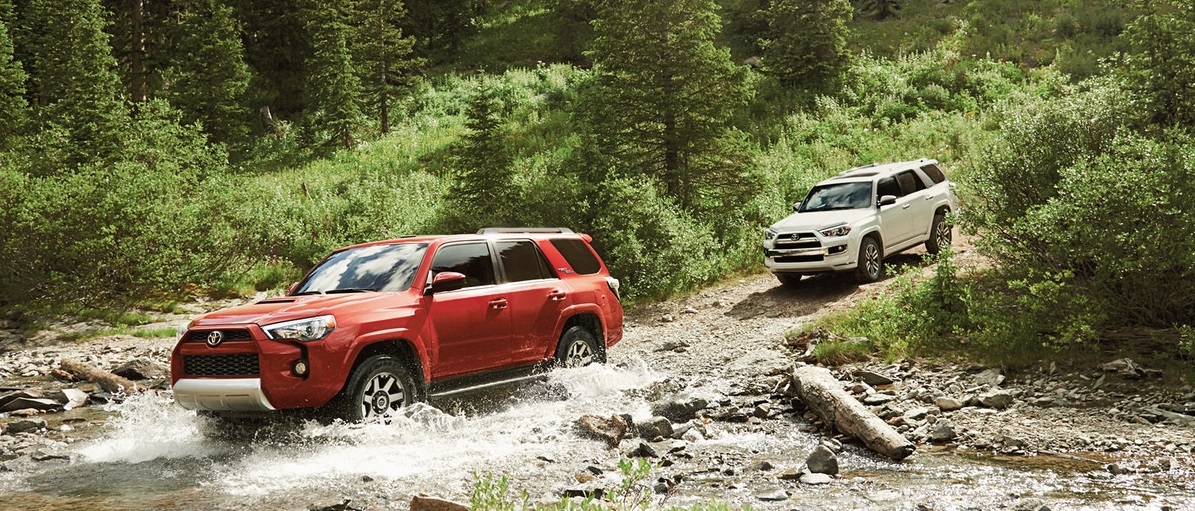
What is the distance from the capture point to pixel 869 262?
53.6 ft

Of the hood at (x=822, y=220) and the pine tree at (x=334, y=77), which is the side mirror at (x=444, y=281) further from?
the pine tree at (x=334, y=77)

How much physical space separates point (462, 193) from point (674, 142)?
5359 mm

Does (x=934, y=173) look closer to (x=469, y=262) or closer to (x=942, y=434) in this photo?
(x=942, y=434)

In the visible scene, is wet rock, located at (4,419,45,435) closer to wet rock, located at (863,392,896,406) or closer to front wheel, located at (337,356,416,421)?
front wheel, located at (337,356,416,421)

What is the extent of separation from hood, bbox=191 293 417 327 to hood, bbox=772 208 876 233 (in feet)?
31.9

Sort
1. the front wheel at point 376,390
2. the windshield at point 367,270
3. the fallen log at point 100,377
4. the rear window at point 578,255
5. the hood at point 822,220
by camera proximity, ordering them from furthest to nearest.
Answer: the hood at point 822,220 < the fallen log at point 100,377 < the rear window at point 578,255 < the windshield at point 367,270 < the front wheel at point 376,390

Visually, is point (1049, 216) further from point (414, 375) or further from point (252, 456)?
point (252, 456)

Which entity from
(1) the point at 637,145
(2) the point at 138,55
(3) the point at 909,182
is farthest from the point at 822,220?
(2) the point at 138,55

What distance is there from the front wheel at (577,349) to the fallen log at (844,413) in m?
2.37

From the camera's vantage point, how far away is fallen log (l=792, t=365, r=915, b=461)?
25.0 feet

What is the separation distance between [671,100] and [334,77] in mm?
20465

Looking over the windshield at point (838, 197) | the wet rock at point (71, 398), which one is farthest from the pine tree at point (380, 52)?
the wet rock at point (71, 398)

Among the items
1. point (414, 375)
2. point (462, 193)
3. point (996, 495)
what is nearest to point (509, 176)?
point (462, 193)

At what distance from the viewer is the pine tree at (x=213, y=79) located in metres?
38.0
